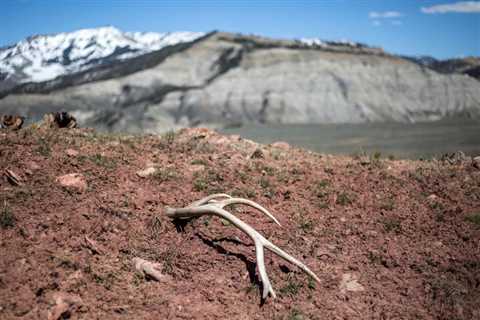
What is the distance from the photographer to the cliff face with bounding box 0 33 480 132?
268 ft

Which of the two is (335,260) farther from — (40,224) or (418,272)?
(40,224)

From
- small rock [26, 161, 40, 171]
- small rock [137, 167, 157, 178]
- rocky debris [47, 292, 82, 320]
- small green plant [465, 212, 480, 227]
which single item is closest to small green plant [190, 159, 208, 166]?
small rock [137, 167, 157, 178]

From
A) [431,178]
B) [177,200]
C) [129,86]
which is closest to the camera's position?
[177,200]

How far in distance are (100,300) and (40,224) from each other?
1.52 meters

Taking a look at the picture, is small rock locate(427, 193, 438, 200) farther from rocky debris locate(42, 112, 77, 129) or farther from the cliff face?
the cliff face

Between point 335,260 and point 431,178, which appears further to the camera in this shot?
point 431,178

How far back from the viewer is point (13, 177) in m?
7.85

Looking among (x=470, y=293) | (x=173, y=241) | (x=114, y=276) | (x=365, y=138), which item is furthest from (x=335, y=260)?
(x=365, y=138)

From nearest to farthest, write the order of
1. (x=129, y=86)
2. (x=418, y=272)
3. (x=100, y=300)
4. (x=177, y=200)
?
(x=100, y=300)
(x=418, y=272)
(x=177, y=200)
(x=129, y=86)

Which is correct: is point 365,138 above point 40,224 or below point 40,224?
below

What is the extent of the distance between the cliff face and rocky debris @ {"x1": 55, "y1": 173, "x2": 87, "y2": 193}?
218 feet

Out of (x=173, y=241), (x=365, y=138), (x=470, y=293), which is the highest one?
(x=173, y=241)

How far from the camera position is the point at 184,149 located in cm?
1039

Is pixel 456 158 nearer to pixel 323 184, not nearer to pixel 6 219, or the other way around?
Result: pixel 323 184
